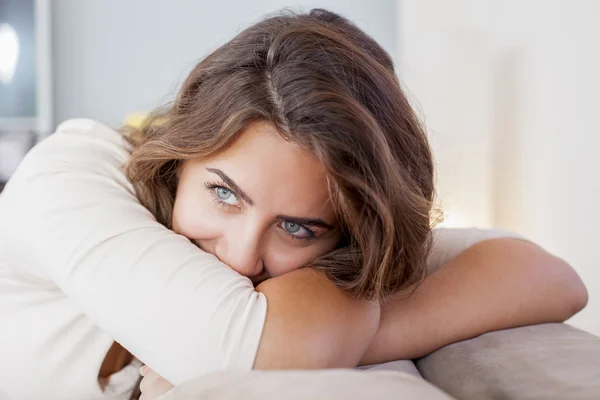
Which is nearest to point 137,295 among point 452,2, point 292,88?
point 292,88

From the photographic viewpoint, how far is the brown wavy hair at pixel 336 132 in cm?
88

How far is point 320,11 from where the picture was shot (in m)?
1.17

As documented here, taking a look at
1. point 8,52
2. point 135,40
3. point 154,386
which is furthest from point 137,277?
point 8,52

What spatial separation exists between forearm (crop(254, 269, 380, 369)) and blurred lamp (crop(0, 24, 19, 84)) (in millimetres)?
4223

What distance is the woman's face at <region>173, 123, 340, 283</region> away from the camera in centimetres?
91

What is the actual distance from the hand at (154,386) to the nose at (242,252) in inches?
6.8

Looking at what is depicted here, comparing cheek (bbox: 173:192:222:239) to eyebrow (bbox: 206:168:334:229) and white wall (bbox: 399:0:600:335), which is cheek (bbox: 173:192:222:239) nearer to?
eyebrow (bbox: 206:168:334:229)

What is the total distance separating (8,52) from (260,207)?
167 inches

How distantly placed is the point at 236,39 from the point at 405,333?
1.67ft

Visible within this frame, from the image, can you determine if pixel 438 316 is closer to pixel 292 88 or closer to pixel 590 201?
pixel 292 88

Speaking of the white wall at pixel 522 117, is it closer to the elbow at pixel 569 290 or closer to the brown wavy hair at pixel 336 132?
the elbow at pixel 569 290

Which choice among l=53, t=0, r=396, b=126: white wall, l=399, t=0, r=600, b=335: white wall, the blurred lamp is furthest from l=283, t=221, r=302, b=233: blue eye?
the blurred lamp

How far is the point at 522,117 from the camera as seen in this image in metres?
2.71

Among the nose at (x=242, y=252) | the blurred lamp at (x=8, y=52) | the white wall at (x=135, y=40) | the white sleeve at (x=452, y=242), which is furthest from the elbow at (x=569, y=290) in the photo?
A: the blurred lamp at (x=8, y=52)
